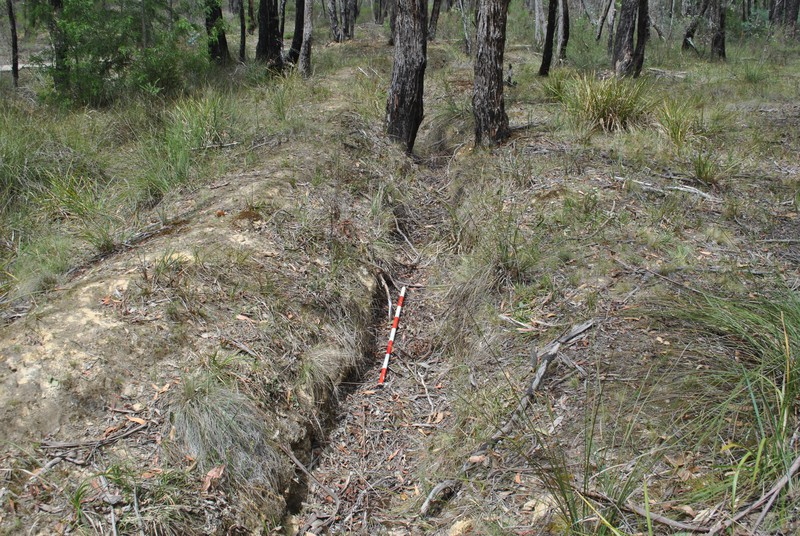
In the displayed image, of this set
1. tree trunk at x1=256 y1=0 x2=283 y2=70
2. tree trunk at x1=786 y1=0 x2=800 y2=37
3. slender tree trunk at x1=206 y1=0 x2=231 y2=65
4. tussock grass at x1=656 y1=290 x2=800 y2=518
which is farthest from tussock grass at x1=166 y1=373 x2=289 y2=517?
tree trunk at x1=786 y1=0 x2=800 y2=37

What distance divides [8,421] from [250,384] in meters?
1.32

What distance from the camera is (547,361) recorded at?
Answer: 149 inches

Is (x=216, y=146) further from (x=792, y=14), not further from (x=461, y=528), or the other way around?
(x=792, y=14)

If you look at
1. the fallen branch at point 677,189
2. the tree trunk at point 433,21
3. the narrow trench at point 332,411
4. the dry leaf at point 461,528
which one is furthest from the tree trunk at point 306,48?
the dry leaf at point 461,528

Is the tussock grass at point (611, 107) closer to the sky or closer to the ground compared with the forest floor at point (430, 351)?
closer to the sky

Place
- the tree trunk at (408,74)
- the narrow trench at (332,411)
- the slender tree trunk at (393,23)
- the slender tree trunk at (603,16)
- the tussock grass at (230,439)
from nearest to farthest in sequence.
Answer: the tussock grass at (230,439), the narrow trench at (332,411), the tree trunk at (408,74), the slender tree trunk at (393,23), the slender tree trunk at (603,16)

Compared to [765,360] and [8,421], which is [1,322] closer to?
[8,421]

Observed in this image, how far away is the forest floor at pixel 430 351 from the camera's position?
9.64 feet

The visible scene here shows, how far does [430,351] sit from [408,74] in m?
3.94

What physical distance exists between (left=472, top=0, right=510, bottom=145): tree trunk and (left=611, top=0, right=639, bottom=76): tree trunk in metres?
3.11

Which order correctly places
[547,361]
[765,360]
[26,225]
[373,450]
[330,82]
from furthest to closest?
1. [330,82]
2. [26,225]
3. [373,450]
4. [547,361]
5. [765,360]

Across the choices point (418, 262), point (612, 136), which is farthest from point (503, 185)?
point (612, 136)

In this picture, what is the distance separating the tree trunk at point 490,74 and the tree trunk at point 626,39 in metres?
3.11

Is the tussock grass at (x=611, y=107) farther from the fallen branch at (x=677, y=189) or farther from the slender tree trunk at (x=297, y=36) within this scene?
the slender tree trunk at (x=297, y=36)
